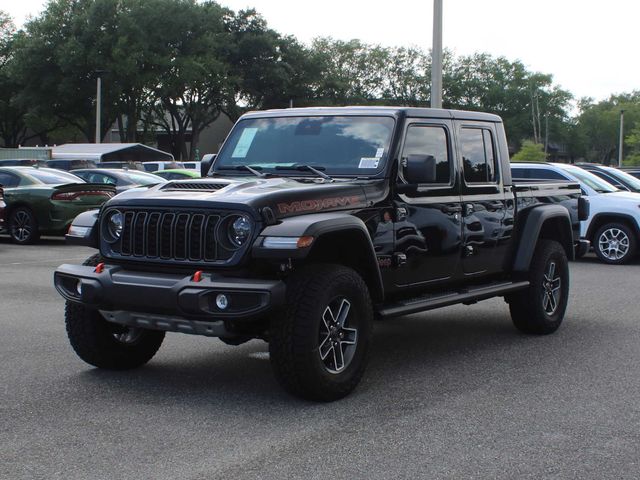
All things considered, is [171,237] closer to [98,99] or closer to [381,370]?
[381,370]

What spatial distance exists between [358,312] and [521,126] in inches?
3696

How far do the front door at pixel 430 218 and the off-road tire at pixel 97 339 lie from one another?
1.95 m

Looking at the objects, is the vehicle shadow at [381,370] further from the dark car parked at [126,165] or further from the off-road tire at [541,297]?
the dark car parked at [126,165]

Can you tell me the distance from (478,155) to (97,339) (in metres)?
3.40

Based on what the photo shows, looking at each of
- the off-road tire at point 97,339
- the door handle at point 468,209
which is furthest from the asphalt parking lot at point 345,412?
the door handle at point 468,209

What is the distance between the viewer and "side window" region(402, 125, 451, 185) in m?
7.12

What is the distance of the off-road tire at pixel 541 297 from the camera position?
834 centimetres

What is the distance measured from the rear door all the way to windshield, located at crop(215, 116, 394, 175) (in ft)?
3.26

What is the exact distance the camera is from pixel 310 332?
5691 mm

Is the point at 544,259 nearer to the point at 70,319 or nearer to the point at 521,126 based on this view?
the point at 70,319

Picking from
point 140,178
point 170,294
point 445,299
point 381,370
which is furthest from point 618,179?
point 170,294

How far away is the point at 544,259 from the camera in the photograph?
331 inches

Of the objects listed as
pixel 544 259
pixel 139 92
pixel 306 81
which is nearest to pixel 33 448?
pixel 544 259

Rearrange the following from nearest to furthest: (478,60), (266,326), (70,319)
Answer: (266,326)
(70,319)
(478,60)
